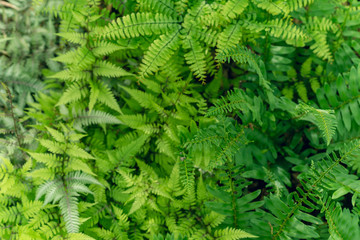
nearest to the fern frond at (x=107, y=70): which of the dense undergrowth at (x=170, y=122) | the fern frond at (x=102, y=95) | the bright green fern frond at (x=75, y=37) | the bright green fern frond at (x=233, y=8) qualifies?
the dense undergrowth at (x=170, y=122)

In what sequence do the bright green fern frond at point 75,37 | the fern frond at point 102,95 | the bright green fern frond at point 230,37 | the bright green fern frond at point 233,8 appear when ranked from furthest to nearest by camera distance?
the fern frond at point 102,95 < the bright green fern frond at point 75,37 < the bright green fern frond at point 230,37 < the bright green fern frond at point 233,8

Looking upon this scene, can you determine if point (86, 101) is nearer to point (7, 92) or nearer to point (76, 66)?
point (76, 66)

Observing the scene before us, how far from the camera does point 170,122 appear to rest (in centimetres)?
288

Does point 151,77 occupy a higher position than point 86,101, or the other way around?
point 151,77

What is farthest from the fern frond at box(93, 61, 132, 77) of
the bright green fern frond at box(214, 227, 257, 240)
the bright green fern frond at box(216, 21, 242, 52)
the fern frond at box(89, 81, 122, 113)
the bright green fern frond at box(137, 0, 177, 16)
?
the bright green fern frond at box(214, 227, 257, 240)

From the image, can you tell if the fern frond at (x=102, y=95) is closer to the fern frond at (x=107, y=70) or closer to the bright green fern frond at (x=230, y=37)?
the fern frond at (x=107, y=70)

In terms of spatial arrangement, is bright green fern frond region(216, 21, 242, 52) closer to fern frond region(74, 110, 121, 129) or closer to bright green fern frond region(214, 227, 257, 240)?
fern frond region(74, 110, 121, 129)

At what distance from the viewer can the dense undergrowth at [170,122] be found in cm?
246

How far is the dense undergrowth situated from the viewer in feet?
8.09

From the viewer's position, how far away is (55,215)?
8.74 ft

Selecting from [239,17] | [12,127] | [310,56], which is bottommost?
[12,127]

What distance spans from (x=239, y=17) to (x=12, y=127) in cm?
258

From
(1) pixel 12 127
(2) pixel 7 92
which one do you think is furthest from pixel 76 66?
(1) pixel 12 127

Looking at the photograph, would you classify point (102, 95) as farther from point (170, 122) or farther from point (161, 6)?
point (161, 6)
